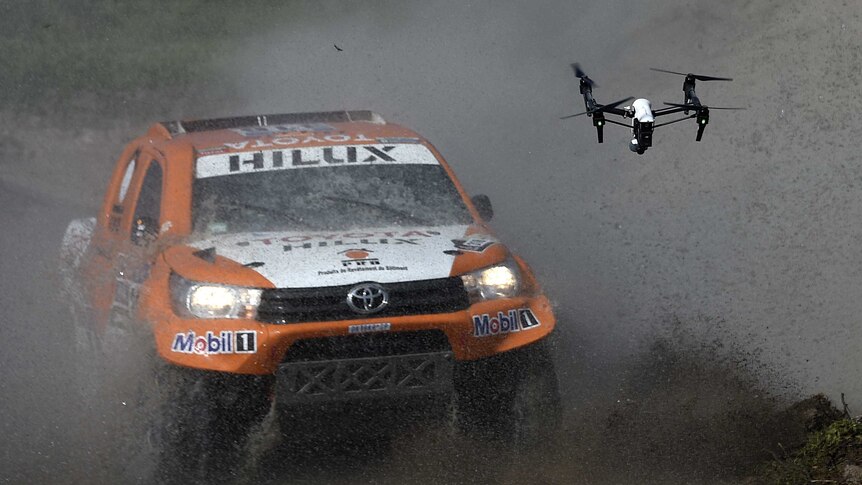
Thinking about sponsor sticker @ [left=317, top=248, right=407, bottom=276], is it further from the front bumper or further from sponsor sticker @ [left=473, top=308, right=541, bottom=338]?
sponsor sticker @ [left=473, top=308, right=541, bottom=338]

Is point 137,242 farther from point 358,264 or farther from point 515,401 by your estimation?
point 515,401

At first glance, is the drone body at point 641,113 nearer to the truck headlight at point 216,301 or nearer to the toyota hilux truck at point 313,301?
the toyota hilux truck at point 313,301

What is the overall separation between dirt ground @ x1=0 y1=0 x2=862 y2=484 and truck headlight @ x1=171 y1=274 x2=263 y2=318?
0.62 metres

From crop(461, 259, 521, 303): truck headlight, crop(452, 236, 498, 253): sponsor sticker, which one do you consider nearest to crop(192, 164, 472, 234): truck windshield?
crop(452, 236, 498, 253): sponsor sticker

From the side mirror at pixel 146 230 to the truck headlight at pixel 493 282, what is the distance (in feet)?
5.67

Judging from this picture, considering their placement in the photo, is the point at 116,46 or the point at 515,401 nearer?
the point at 515,401

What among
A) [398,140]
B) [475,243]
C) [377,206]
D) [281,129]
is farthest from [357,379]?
[281,129]

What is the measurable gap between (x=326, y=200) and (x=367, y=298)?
1.32 metres

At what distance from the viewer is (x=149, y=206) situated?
782cm

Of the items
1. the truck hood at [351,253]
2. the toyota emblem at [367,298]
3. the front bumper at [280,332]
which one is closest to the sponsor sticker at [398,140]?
the truck hood at [351,253]

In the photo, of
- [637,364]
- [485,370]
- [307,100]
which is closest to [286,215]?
[485,370]

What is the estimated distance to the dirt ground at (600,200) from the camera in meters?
6.86

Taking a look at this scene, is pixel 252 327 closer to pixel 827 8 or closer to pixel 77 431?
pixel 77 431

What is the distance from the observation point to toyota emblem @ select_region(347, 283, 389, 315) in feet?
20.9
